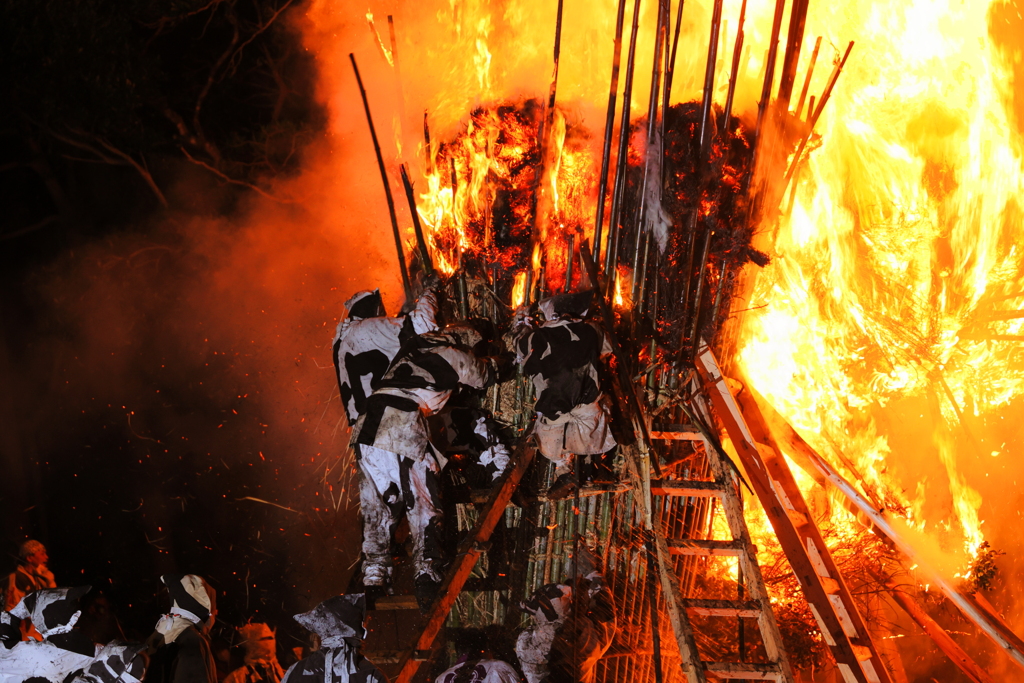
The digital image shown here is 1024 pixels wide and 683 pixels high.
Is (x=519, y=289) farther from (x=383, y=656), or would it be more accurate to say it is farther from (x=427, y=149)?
(x=383, y=656)

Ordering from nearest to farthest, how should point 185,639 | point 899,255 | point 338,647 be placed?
point 338,647 < point 185,639 < point 899,255

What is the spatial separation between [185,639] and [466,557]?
3.06m

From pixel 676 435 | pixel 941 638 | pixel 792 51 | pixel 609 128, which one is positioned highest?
pixel 792 51

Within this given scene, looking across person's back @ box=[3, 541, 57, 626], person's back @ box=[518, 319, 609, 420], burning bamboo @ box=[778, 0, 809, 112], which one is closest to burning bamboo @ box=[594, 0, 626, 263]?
person's back @ box=[518, 319, 609, 420]

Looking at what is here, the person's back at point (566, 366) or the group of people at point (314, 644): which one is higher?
the person's back at point (566, 366)

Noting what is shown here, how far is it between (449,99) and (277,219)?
6243mm

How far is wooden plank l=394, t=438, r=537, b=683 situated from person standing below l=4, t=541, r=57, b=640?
190 inches

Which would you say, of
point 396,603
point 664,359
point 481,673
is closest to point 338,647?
point 396,603

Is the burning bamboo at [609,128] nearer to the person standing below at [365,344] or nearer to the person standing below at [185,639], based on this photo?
the person standing below at [365,344]

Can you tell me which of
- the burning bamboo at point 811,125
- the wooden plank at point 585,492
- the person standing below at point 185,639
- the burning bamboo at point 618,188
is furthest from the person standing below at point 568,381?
the person standing below at point 185,639

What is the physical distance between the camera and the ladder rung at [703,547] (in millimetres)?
5258

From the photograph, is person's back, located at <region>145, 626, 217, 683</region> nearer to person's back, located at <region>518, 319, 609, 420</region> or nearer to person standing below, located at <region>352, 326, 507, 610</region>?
person standing below, located at <region>352, 326, 507, 610</region>

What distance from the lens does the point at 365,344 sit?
585 cm

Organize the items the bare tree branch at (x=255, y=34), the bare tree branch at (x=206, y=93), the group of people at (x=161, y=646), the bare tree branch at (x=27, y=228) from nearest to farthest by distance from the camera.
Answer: the group of people at (x=161, y=646), the bare tree branch at (x=27, y=228), the bare tree branch at (x=255, y=34), the bare tree branch at (x=206, y=93)
